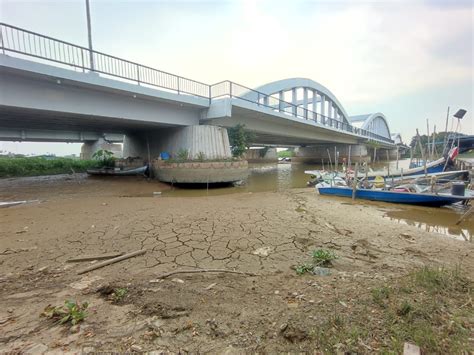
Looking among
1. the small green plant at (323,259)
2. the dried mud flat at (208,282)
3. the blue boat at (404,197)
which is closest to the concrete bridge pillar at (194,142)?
the blue boat at (404,197)

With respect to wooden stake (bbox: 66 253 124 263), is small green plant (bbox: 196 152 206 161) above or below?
above

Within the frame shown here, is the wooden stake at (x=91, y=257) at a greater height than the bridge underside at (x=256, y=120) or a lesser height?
lesser

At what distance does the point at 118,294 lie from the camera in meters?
2.60

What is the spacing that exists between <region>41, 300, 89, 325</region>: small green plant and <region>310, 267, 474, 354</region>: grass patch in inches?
86.2

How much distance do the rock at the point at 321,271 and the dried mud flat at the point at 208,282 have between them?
105 millimetres

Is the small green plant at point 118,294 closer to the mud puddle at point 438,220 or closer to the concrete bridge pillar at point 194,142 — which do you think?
the mud puddle at point 438,220

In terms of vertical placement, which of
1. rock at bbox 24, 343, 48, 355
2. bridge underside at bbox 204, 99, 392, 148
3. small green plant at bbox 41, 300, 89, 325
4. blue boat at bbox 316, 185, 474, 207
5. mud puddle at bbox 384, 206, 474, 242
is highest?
bridge underside at bbox 204, 99, 392, 148

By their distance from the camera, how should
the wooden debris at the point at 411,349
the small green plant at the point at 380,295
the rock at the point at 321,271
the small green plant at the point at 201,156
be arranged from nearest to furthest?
1. the wooden debris at the point at 411,349
2. the small green plant at the point at 380,295
3. the rock at the point at 321,271
4. the small green plant at the point at 201,156

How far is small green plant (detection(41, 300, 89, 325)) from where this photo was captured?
6.88 ft

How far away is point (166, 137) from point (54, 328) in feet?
50.6

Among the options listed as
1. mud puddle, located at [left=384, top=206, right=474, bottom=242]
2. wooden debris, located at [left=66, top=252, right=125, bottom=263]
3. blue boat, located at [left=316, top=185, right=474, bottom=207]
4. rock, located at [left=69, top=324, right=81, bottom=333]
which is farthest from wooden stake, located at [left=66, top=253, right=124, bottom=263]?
blue boat, located at [left=316, top=185, right=474, bottom=207]

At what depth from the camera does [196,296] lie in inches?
101

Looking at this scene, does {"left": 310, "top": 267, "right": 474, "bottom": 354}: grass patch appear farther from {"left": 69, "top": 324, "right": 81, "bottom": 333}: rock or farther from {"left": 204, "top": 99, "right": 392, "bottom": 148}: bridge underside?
{"left": 204, "top": 99, "right": 392, "bottom": 148}: bridge underside

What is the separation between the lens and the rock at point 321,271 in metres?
3.15
